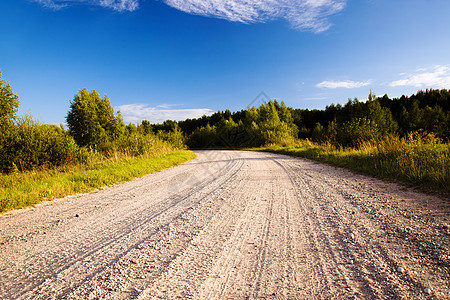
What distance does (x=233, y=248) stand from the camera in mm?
2291

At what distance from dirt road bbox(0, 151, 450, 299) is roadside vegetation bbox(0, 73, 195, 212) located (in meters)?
1.51

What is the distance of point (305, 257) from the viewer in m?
2.06

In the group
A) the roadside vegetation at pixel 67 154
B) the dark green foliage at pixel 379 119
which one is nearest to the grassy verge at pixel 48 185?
the roadside vegetation at pixel 67 154

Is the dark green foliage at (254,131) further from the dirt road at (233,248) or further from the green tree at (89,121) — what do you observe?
the dirt road at (233,248)

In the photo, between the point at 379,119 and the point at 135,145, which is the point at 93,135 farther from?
the point at 379,119

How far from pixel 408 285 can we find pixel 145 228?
2.87 m

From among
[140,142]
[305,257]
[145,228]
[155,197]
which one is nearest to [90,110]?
[140,142]

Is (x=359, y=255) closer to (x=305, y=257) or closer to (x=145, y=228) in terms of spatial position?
(x=305, y=257)

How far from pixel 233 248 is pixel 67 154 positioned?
1042 cm

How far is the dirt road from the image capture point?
165cm

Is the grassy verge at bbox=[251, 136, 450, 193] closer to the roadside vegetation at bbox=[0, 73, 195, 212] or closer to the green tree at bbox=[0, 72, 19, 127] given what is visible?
the roadside vegetation at bbox=[0, 73, 195, 212]

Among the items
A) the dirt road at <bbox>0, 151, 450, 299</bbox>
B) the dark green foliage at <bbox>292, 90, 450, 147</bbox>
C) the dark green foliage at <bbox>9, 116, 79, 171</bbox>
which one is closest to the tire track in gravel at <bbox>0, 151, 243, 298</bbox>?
the dirt road at <bbox>0, 151, 450, 299</bbox>

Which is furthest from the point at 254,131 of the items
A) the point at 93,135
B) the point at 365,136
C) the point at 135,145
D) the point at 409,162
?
the point at 409,162

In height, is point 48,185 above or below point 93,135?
below
